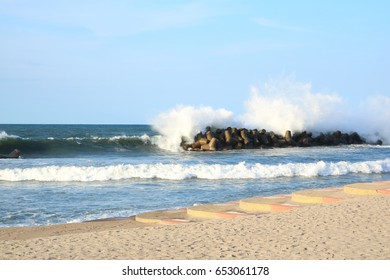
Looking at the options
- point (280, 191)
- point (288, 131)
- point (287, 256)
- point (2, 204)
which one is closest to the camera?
point (287, 256)

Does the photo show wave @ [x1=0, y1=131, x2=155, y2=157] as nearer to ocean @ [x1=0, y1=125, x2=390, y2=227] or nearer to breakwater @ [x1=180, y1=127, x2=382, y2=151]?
breakwater @ [x1=180, y1=127, x2=382, y2=151]

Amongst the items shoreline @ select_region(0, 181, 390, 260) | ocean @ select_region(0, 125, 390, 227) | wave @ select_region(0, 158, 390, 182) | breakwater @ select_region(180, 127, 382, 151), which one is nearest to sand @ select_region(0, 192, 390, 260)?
shoreline @ select_region(0, 181, 390, 260)

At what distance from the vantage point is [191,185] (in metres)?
15.6

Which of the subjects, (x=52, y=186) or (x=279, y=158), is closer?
(x=52, y=186)

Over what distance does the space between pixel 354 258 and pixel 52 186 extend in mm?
10386

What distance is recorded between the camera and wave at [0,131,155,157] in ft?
100

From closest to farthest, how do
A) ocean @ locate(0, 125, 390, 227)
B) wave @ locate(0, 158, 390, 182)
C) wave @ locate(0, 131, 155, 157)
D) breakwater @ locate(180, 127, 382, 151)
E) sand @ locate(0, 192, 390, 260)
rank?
sand @ locate(0, 192, 390, 260), ocean @ locate(0, 125, 390, 227), wave @ locate(0, 158, 390, 182), breakwater @ locate(180, 127, 382, 151), wave @ locate(0, 131, 155, 157)

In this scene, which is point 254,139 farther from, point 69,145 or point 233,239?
point 233,239

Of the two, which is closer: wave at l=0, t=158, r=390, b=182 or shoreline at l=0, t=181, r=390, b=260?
shoreline at l=0, t=181, r=390, b=260

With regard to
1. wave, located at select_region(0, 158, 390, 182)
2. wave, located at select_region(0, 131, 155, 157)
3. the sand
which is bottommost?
the sand

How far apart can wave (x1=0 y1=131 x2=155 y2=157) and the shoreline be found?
69.8 feet

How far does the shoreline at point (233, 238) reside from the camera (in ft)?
20.9

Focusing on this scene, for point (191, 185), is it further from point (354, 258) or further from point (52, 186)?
point (354, 258)
